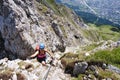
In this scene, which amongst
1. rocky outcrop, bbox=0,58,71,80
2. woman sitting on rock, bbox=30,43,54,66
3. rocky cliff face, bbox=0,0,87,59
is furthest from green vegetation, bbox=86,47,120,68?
rocky cliff face, bbox=0,0,87,59

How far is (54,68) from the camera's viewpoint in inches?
1045

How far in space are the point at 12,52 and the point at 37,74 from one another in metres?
44.6

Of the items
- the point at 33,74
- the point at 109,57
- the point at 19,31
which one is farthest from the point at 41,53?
the point at 19,31

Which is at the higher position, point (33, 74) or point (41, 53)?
point (41, 53)

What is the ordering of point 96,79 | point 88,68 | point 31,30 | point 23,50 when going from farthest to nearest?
point 31,30 → point 23,50 → point 88,68 → point 96,79

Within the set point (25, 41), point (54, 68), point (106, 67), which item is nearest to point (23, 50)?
point (25, 41)

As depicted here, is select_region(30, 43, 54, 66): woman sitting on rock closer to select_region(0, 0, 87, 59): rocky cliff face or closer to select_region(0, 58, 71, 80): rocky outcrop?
select_region(0, 58, 71, 80): rocky outcrop

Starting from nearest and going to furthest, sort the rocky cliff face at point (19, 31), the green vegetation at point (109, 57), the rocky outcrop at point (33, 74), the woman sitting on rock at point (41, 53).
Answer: the woman sitting on rock at point (41, 53) → the green vegetation at point (109, 57) → the rocky outcrop at point (33, 74) → the rocky cliff face at point (19, 31)

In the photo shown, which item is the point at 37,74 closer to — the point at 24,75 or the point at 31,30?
the point at 24,75

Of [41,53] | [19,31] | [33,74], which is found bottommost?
[19,31]

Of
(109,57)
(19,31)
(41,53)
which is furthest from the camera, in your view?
(19,31)

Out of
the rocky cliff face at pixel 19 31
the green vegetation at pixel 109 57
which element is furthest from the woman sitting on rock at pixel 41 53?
the rocky cliff face at pixel 19 31

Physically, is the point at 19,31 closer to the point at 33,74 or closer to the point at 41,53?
the point at 33,74

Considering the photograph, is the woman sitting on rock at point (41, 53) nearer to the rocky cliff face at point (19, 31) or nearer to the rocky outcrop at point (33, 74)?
the rocky outcrop at point (33, 74)
